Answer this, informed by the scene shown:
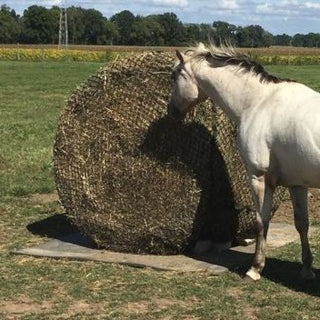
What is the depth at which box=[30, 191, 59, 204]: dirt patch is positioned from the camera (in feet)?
30.5

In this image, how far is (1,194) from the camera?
9.54 metres

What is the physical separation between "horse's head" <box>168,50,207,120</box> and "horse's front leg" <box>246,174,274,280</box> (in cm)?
93

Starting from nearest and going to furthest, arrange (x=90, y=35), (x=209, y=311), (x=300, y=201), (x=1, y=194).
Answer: (x=209, y=311) → (x=300, y=201) → (x=1, y=194) → (x=90, y=35)

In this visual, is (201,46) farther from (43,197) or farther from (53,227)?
(43,197)

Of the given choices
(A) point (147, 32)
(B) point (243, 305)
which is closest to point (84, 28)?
(A) point (147, 32)

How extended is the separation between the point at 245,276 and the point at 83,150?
2130mm

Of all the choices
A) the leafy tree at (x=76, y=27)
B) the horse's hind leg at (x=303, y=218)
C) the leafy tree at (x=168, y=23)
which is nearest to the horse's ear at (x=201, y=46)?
the horse's hind leg at (x=303, y=218)

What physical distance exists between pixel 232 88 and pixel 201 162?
32.2 inches

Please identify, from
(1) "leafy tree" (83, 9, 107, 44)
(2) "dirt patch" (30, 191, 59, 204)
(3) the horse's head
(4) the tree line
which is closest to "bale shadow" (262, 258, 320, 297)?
(3) the horse's head

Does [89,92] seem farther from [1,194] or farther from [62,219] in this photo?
[1,194]

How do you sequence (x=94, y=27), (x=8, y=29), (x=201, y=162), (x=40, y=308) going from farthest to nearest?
(x=94, y=27)
(x=8, y=29)
(x=201, y=162)
(x=40, y=308)

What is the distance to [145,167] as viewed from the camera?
682cm

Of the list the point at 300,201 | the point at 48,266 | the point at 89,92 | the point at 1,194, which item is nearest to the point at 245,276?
the point at 300,201

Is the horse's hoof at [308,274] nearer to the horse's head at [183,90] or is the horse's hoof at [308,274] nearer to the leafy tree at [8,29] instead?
the horse's head at [183,90]
